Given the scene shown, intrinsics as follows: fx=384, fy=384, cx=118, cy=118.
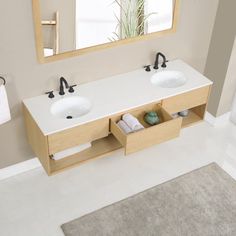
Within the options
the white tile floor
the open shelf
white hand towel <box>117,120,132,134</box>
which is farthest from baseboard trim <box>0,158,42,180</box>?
the open shelf

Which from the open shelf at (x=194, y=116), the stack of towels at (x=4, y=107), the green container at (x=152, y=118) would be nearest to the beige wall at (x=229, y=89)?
the open shelf at (x=194, y=116)

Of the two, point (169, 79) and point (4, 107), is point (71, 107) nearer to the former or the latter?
point (4, 107)

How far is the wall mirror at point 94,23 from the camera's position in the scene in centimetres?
233

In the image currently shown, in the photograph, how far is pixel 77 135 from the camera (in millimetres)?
2383

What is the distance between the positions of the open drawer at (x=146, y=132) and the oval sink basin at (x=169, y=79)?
301 mm

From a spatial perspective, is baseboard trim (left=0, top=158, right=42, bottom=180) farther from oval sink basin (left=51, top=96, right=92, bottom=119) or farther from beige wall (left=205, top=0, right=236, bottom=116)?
beige wall (left=205, top=0, right=236, bottom=116)

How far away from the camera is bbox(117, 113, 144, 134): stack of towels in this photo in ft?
8.04

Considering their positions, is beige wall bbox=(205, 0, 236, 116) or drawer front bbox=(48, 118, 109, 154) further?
beige wall bbox=(205, 0, 236, 116)

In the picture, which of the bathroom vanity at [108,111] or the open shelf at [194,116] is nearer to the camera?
the bathroom vanity at [108,111]

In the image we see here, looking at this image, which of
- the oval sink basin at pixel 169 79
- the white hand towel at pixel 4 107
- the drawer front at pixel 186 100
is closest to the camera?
the white hand towel at pixel 4 107

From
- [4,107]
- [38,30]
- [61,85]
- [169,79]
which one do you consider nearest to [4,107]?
[4,107]

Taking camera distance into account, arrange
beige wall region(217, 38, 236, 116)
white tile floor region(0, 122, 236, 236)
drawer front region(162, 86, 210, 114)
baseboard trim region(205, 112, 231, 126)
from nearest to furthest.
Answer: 1. white tile floor region(0, 122, 236, 236)
2. drawer front region(162, 86, 210, 114)
3. beige wall region(217, 38, 236, 116)
4. baseboard trim region(205, 112, 231, 126)

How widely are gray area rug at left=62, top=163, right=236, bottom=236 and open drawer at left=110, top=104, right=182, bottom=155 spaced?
0.42m

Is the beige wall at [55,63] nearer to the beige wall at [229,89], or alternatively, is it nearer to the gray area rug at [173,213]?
the beige wall at [229,89]
